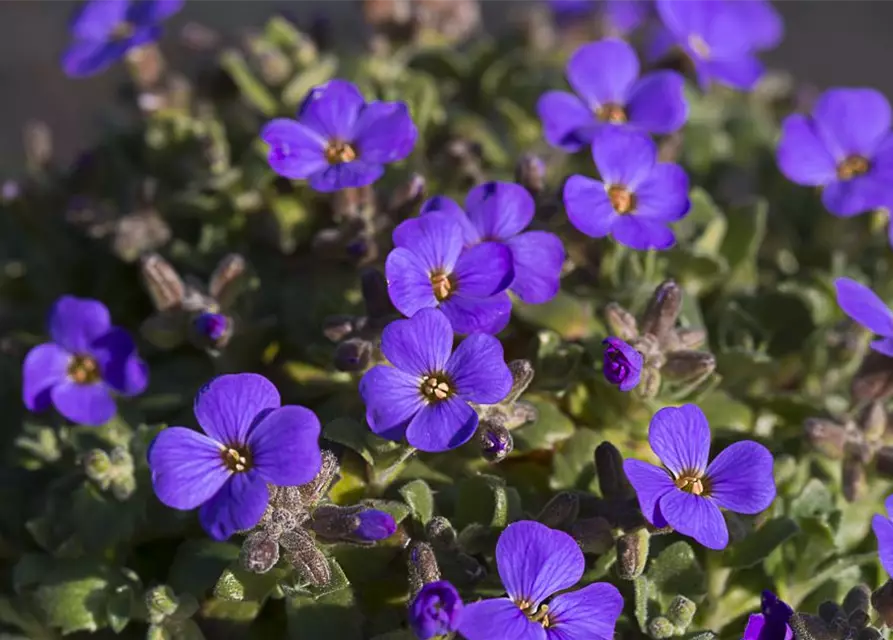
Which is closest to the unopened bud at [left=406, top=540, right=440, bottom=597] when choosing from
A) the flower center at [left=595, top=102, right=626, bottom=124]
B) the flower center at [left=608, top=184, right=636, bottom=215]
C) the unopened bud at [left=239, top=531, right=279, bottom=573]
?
the unopened bud at [left=239, top=531, right=279, bottom=573]

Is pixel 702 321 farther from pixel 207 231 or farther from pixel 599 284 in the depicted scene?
pixel 207 231

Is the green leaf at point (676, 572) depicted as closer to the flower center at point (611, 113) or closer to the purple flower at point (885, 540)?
the purple flower at point (885, 540)

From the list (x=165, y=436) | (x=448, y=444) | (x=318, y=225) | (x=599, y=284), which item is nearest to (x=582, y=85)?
(x=599, y=284)

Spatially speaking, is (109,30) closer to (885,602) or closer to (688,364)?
(688,364)

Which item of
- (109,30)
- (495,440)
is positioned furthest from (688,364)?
(109,30)

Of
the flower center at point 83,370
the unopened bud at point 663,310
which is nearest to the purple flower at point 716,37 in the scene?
the unopened bud at point 663,310

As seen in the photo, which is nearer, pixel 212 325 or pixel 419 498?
pixel 419 498
